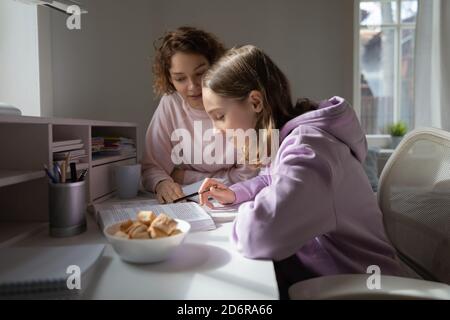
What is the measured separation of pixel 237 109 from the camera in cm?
92

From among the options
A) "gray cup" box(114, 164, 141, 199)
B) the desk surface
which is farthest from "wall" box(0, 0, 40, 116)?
the desk surface

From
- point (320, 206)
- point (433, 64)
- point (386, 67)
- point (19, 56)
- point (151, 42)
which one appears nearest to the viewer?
point (320, 206)

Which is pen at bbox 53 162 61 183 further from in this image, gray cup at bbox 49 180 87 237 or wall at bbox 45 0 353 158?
wall at bbox 45 0 353 158

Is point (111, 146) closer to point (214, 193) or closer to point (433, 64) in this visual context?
point (214, 193)

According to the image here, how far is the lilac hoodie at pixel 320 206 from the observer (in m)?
0.62

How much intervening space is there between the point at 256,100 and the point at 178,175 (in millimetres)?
514

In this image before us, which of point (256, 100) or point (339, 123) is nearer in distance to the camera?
point (339, 123)

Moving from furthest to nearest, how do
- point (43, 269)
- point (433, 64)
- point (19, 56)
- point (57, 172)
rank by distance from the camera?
point (433, 64) → point (19, 56) → point (57, 172) → point (43, 269)

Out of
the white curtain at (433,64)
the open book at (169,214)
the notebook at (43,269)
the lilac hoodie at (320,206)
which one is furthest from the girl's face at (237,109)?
the white curtain at (433,64)

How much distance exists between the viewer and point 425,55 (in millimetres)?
2289

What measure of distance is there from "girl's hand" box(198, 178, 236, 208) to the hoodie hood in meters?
0.25

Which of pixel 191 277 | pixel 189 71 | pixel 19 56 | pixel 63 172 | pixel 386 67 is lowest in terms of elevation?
pixel 191 277

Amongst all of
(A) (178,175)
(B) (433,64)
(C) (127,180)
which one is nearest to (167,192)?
(C) (127,180)

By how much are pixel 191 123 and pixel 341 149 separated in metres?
0.70
